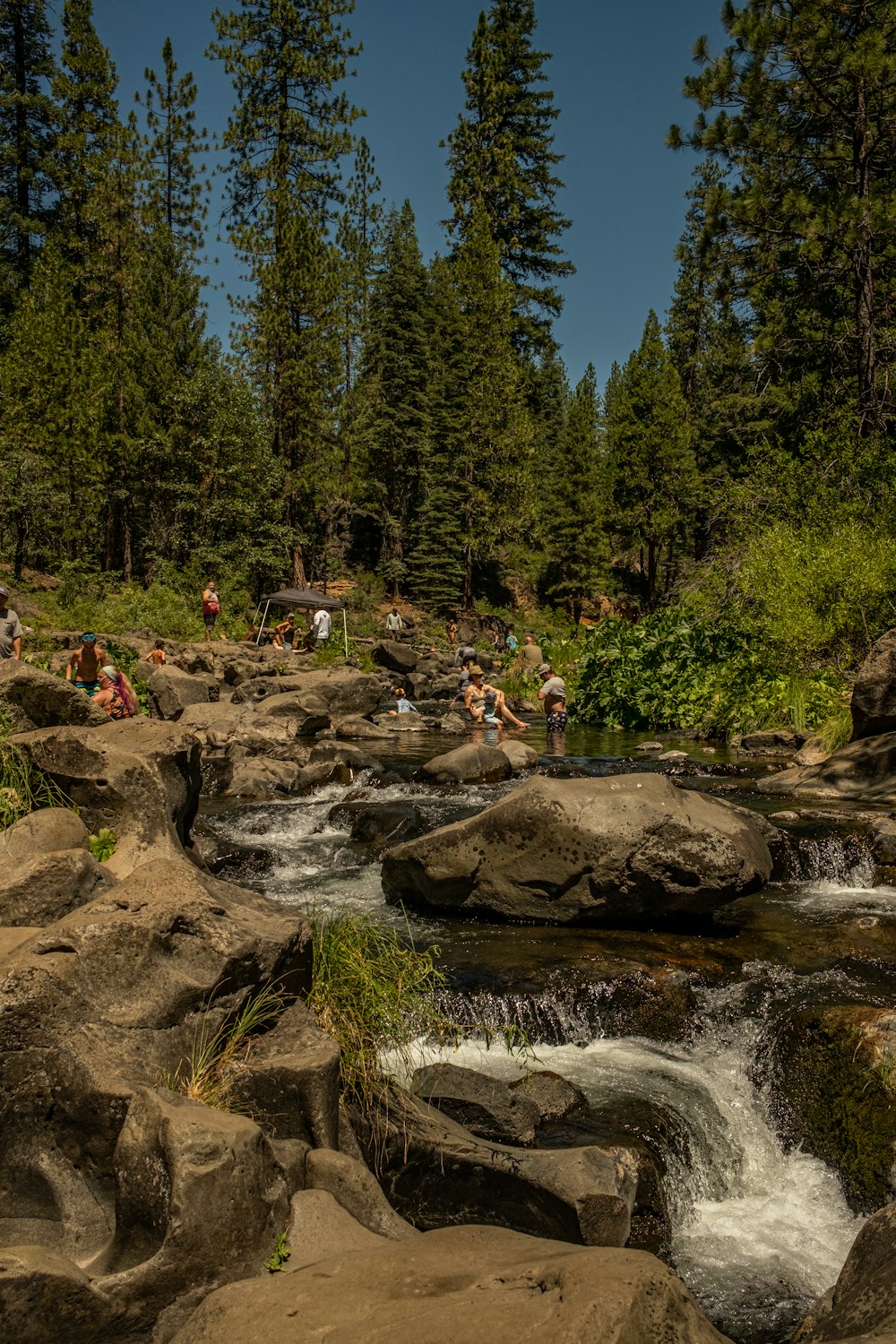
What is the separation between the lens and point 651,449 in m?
43.6

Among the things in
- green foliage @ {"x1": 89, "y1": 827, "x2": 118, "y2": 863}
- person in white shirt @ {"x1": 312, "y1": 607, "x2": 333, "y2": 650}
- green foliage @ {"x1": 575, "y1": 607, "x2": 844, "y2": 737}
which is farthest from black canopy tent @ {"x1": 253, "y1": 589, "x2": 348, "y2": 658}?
green foliage @ {"x1": 89, "y1": 827, "x2": 118, "y2": 863}

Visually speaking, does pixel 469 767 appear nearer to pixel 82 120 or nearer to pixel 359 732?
pixel 359 732

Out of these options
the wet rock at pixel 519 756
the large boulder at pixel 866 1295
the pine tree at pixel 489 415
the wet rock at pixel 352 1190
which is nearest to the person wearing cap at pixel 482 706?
the wet rock at pixel 519 756

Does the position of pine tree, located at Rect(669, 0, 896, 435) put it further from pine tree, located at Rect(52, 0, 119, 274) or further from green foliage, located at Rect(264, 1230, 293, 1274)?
pine tree, located at Rect(52, 0, 119, 274)

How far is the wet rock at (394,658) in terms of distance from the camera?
31641 millimetres

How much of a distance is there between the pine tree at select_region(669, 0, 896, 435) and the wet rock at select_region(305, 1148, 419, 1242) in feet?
60.4

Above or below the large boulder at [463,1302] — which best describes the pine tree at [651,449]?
above

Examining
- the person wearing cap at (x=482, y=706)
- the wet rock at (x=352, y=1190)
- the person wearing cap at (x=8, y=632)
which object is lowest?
the wet rock at (x=352, y=1190)

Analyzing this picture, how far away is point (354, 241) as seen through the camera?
4606cm

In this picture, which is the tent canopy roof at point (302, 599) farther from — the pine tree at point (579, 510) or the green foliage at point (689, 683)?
the pine tree at point (579, 510)

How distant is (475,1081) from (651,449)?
1630 inches

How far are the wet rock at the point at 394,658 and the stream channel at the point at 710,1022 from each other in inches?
833

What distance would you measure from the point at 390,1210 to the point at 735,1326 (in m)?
1.70

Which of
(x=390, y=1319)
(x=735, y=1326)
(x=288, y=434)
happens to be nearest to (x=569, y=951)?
(x=735, y=1326)
